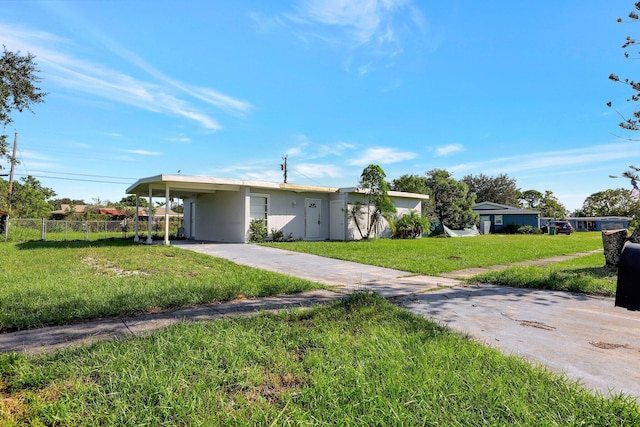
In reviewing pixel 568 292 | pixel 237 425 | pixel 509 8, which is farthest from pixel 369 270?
pixel 509 8

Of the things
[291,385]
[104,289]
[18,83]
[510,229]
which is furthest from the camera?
[510,229]

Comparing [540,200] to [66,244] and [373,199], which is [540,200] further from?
[66,244]

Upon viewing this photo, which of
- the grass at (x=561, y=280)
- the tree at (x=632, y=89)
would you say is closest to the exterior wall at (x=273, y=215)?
the grass at (x=561, y=280)

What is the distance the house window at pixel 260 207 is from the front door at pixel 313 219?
2.35 meters

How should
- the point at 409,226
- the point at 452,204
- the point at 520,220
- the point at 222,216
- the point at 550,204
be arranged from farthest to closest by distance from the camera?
the point at 550,204 → the point at 520,220 → the point at 452,204 → the point at 409,226 → the point at 222,216

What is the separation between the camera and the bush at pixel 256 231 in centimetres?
1538

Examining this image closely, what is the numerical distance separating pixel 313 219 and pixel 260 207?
10.4ft

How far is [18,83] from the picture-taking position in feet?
44.6

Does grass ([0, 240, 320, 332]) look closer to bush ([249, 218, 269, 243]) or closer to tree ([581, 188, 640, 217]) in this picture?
bush ([249, 218, 269, 243])

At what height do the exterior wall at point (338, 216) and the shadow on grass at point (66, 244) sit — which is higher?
the exterior wall at point (338, 216)

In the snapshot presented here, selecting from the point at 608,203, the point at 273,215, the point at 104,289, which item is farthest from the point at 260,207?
the point at 608,203

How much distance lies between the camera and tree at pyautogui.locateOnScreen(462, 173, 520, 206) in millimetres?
50281

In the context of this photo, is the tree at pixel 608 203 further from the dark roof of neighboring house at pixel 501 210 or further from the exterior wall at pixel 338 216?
the exterior wall at pixel 338 216

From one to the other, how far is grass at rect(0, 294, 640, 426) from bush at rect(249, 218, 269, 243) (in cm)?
1230
